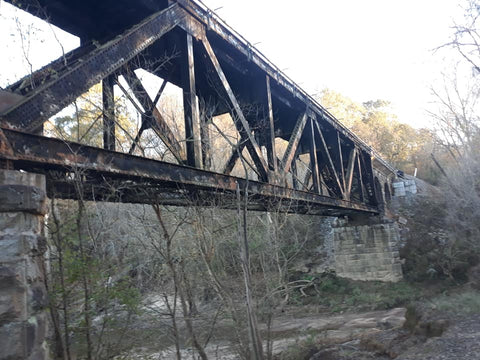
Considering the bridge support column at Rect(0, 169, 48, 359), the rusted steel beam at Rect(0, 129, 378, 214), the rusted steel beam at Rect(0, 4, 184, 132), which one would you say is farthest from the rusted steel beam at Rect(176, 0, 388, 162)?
the bridge support column at Rect(0, 169, 48, 359)

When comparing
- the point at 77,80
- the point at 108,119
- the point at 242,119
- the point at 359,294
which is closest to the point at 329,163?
the point at 242,119

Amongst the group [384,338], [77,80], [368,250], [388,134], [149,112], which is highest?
[388,134]

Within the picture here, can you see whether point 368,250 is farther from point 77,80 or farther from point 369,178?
point 77,80

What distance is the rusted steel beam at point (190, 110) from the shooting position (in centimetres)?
566

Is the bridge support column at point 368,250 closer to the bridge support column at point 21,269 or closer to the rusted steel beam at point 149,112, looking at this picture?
the rusted steel beam at point 149,112

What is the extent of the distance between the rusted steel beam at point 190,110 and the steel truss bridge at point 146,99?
0.02 meters

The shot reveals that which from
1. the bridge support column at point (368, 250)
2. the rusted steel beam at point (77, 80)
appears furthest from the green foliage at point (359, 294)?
the rusted steel beam at point (77, 80)

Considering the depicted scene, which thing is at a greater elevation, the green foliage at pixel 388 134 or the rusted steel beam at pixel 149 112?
the green foliage at pixel 388 134

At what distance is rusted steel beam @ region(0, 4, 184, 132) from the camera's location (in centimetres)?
335

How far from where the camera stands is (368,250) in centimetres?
1939

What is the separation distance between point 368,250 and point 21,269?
1862 cm

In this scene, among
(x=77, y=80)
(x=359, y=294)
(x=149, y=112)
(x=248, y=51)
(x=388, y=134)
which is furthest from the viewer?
(x=388, y=134)

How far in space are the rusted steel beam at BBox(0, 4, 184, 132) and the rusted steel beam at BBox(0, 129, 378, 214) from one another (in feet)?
0.54

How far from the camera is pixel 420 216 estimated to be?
23359 millimetres
